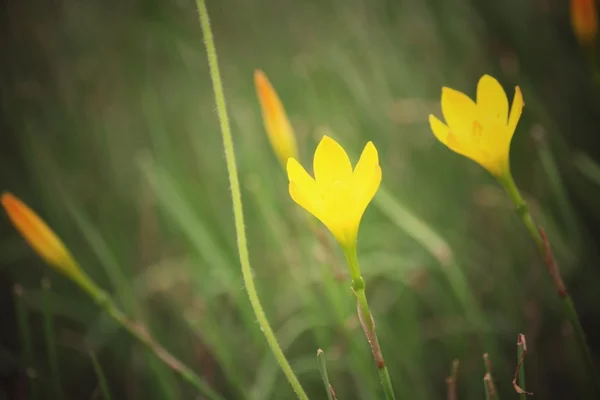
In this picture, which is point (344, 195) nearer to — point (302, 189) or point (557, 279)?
point (302, 189)

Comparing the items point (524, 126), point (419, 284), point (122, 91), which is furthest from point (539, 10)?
point (122, 91)

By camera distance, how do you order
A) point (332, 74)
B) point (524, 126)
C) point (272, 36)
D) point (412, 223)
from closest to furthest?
point (412, 223)
point (524, 126)
point (332, 74)
point (272, 36)

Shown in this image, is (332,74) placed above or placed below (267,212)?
above

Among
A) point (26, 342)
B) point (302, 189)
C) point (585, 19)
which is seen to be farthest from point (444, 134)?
point (26, 342)

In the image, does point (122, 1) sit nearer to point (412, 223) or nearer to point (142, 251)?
point (142, 251)

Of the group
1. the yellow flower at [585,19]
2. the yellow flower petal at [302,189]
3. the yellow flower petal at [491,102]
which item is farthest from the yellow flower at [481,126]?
the yellow flower at [585,19]

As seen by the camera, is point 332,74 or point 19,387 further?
point 332,74

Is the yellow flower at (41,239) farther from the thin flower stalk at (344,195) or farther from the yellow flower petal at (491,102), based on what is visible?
the yellow flower petal at (491,102)
